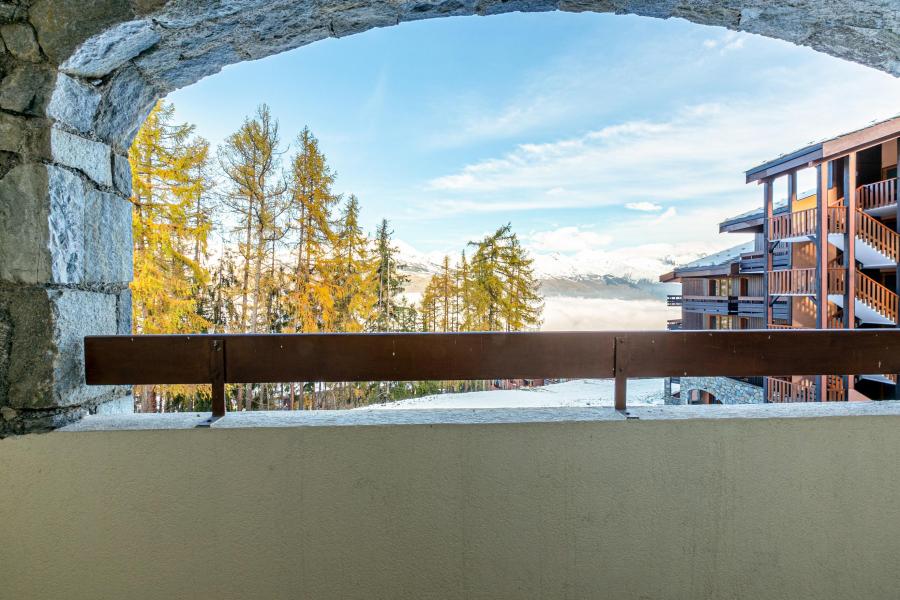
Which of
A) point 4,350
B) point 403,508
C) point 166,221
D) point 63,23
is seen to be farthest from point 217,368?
point 166,221

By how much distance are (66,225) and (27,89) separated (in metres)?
0.39

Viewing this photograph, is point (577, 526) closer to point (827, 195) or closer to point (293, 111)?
point (827, 195)

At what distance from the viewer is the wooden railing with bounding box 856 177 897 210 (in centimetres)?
616

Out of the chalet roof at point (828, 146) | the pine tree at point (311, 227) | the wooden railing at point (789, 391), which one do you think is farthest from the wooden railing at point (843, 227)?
the pine tree at point (311, 227)

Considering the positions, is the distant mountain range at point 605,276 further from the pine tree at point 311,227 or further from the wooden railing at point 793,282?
the pine tree at point 311,227

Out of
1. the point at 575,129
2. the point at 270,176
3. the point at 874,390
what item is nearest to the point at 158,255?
the point at 270,176

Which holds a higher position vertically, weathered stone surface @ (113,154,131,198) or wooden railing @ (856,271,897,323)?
weathered stone surface @ (113,154,131,198)

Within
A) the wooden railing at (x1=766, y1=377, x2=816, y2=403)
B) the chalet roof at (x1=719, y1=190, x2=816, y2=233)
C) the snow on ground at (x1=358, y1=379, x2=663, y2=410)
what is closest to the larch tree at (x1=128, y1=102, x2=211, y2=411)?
the snow on ground at (x1=358, y1=379, x2=663, y2=410)

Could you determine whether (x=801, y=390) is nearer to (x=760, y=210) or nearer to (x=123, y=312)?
(x=760, y=210)

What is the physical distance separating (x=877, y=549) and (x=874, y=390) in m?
8.87

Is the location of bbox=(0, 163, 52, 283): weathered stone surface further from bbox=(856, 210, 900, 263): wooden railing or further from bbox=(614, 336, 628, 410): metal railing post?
bbox=(856, 210, 900, 263): wooden railing

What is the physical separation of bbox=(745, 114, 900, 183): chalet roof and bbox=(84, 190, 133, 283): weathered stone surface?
27.9ft

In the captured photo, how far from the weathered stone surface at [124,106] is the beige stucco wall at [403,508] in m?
1.04

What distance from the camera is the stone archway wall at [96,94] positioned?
3.76 feet
